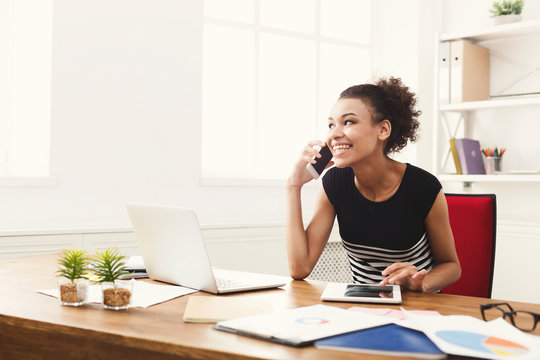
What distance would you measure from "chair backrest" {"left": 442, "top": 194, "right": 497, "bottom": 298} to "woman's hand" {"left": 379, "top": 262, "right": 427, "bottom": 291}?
44cm

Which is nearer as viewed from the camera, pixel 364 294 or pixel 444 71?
pixel 364 294

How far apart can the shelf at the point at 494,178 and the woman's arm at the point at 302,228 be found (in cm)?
162

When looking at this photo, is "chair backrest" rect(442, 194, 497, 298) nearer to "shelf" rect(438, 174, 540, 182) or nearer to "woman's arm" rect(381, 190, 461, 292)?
"woman's arm" rect(381, 190, 461, 292)

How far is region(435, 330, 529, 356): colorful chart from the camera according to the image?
0.82 metres

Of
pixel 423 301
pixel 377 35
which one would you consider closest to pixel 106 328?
pixel 423 301

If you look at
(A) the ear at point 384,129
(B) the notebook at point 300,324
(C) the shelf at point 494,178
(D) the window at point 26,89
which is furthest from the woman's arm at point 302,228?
(C) the shelf at point 494,178

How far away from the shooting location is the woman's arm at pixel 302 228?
1.64 metres

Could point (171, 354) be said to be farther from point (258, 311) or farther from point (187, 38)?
point (187, 38)

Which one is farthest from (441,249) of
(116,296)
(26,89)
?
(26,89)

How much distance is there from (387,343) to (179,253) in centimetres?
63

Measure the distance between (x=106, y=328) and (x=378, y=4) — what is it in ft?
10.8

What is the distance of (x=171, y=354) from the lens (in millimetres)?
898

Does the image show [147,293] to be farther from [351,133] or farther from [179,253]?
[351,133]

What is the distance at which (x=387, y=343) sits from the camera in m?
0.87
